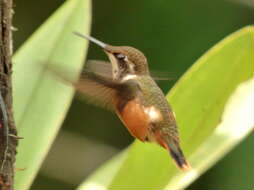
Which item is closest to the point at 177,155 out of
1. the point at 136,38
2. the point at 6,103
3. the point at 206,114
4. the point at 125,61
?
the point at 206,114

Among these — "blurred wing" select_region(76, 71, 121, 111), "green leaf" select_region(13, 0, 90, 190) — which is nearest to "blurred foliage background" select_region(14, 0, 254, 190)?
"green leaf" select_region(13, 0, 90, 190)

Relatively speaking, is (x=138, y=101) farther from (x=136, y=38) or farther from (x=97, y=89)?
(x=136, y=38)

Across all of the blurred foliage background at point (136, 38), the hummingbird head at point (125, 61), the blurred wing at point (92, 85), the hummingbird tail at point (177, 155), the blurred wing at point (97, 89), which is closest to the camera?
the blurred wing at point (92, 85)

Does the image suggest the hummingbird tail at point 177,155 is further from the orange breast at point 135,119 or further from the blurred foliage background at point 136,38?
A: the blurred foliage background at point 136,38

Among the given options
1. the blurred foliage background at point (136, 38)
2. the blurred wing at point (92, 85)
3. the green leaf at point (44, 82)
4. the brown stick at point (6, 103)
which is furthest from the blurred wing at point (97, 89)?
the blurred foliage background at point (136, 38)

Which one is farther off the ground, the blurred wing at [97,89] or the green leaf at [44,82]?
the blurred wing at [97,89]

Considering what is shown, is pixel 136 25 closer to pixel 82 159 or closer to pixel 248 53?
pixel 82 159
